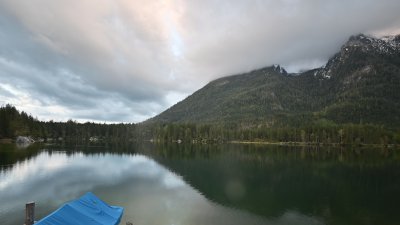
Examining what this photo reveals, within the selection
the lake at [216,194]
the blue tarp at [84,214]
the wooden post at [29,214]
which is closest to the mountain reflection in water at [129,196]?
the lake at [216,194]

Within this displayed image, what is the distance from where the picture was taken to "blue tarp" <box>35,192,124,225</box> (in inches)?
1121

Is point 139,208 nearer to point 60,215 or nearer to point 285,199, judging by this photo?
point 60,215

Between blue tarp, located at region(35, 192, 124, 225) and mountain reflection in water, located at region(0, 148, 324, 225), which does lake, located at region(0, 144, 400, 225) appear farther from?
blue tarp, located at region(35, 192, 124, 225)

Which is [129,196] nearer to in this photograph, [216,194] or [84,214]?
[216,194]

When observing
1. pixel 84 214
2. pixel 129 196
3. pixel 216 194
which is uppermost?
pixel 84 214

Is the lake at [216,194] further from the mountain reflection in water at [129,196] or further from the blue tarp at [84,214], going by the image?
the blue tarp at [84,214]

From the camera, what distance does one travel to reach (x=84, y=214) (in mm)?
31859

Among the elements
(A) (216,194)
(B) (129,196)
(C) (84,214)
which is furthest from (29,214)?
(A) (216,194)

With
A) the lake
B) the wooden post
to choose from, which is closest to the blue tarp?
the wooden post

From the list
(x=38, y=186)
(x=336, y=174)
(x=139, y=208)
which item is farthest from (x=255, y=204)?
(x=336, y=174)

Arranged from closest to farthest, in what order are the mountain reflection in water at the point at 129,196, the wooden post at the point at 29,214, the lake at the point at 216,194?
1. the wooden post at the point at 29,214
2. the mountain reflection in water at the point at 129,196
3. the lake at the point at 216,194

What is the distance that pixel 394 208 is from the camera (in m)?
54.0

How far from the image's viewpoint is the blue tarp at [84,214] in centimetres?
2848

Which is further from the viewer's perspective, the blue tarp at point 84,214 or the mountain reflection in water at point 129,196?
the mountain reflection in water at point 129,196
